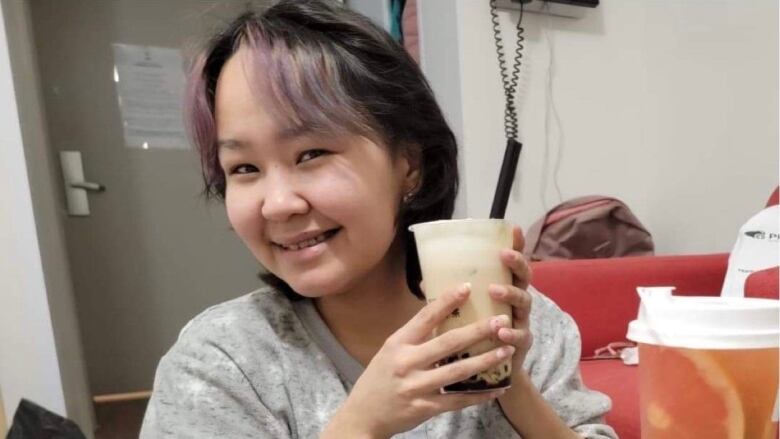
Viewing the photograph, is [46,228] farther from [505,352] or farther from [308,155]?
[505,352]

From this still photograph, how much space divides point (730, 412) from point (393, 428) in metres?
0.29

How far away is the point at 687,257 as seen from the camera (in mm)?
1607

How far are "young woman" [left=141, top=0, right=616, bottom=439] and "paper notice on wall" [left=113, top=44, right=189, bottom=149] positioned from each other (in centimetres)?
220

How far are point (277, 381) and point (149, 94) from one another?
252cm

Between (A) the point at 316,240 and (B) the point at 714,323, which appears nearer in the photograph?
(B) the point at 714,323

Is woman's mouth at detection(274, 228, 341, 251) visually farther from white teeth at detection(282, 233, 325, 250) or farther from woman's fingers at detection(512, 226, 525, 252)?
woman's fingers at detection(512, 226, 525, 252)

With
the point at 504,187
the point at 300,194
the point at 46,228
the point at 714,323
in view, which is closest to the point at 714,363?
the point at 714,323

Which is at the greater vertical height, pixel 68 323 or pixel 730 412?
pixel 730 412

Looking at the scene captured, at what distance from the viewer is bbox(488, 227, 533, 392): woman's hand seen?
51 centimetres

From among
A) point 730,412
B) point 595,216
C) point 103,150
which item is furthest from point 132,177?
point 730,412

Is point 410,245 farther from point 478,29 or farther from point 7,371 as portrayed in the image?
point 7,371

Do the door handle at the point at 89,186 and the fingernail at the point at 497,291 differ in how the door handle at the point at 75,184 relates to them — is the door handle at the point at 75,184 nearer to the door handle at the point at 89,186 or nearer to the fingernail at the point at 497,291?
the door handle at the point at 89,186

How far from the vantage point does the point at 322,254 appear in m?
0.66

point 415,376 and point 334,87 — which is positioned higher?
point 334,87
